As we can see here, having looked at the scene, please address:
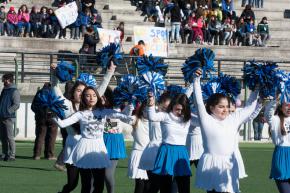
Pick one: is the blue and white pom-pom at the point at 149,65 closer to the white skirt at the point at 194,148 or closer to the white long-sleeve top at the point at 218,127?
the white long-sleeve top at the point at 218,127

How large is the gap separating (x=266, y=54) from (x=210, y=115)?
2332cm

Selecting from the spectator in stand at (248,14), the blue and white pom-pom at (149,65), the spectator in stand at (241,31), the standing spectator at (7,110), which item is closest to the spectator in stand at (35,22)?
the spectator in stand at (241,31)

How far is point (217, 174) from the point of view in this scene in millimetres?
10484

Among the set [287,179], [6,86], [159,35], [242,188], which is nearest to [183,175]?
[287,179]

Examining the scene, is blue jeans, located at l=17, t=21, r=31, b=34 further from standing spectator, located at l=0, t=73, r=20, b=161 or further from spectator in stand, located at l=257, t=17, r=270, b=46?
standing spectator, located at l=0, t=73, r=20, b=161

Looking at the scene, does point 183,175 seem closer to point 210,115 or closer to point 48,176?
point 210,115

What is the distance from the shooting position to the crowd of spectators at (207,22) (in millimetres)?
32594

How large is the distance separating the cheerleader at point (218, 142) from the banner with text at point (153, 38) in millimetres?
17153

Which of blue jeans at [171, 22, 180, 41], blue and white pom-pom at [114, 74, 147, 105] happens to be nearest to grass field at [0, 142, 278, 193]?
blue and white pom-pom at [114, 74, 147, 105]

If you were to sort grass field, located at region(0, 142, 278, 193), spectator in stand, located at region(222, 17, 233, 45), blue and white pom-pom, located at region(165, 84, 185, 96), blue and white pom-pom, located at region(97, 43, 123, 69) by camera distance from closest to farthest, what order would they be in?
blue and white pom-pom, located at region(97, 43, 123, 69), blue and white pom-pom, located at region(165, 84, 185, 96), grass field, located at region(0, 142, 278, 193), spectator in stand, located at region(222, 17, 233, 45)

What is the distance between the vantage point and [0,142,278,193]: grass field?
1476 cm

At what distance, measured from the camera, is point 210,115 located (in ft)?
35.1

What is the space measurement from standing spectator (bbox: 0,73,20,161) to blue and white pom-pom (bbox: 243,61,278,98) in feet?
29.8

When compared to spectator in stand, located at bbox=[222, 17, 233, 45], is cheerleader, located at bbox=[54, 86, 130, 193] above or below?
below
